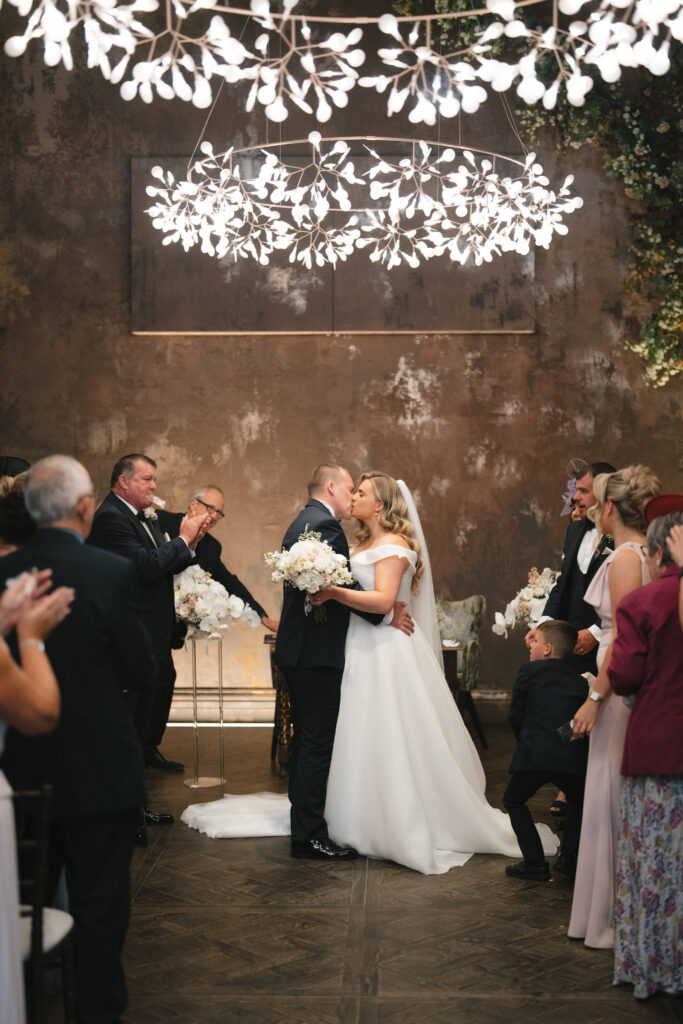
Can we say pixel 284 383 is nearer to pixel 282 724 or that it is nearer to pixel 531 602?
pixel 282 724

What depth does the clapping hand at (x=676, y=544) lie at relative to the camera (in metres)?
3.63

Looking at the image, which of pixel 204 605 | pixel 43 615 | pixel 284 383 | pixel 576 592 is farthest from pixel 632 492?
pixel 284 383

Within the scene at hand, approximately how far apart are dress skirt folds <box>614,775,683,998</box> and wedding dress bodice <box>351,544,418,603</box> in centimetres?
216

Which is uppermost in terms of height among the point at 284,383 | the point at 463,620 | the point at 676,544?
the point at 284,383

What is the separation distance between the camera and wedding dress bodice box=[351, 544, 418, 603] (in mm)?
5699

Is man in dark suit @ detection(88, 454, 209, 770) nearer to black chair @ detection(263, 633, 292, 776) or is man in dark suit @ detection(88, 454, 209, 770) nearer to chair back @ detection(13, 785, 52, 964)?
black chair @ detection(263, 633, 292, 776)

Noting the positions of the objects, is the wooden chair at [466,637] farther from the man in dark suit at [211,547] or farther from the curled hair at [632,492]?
the curled hair at [632,492]

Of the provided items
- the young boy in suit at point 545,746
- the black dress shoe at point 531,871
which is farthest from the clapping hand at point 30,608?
the black dress shoe at point 531,871

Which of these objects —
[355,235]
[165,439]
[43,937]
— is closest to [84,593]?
[43,937]

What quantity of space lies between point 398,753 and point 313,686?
57 cm

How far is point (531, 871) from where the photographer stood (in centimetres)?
517

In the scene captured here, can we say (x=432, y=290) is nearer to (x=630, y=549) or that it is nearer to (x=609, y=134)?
(x=609, y=134)

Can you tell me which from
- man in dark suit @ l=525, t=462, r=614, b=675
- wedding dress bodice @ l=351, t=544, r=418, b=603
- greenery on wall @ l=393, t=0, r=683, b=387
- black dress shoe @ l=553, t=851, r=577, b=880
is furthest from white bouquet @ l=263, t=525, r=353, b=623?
greenery on wall @ l=393, t=0, r=683, b=387

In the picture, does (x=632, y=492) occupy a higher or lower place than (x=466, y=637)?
higher
